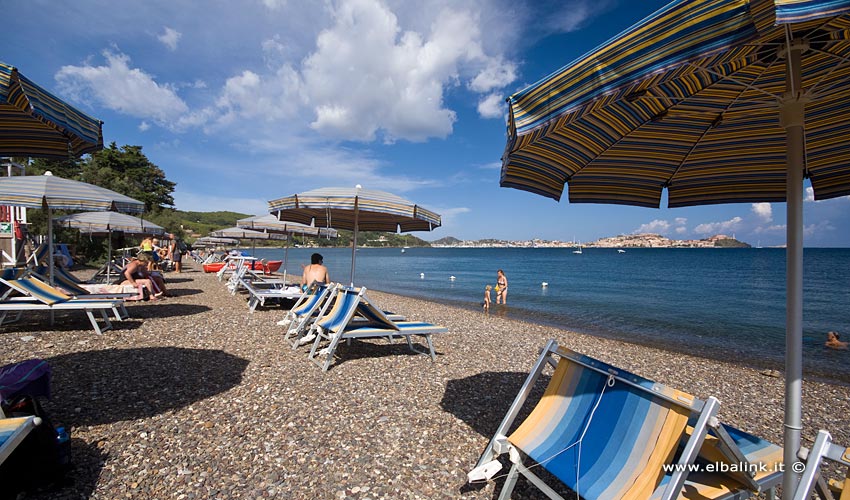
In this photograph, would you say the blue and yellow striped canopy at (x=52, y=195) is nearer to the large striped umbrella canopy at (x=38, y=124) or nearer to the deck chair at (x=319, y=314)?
the large striped umbrella canopy at (x=38, y=124)

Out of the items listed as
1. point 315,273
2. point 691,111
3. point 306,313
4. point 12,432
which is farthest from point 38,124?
point 691,111

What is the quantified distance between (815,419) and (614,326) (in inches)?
342

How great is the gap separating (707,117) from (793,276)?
1477mm

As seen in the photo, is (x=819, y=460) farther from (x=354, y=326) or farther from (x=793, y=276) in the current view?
(x=354, y=326)

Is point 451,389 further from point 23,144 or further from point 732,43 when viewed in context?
point 23,144

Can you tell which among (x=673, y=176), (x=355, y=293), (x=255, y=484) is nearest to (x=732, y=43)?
(x=673, y=176)

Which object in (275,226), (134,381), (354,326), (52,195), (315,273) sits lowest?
(134,381)

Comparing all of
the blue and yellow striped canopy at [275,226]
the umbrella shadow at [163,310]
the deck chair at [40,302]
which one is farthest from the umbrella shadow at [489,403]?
the blue and yellow striped canopy at [275,226]

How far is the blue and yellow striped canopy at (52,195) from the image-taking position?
18.2ft

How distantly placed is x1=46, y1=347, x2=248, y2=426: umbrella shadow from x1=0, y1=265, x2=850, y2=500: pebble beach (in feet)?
0.06

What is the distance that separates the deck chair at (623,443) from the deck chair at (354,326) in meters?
2.88

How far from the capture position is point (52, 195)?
5.66 metres

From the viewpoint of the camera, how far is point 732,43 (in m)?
1.37

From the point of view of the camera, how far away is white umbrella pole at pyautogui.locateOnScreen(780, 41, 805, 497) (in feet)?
6.33
